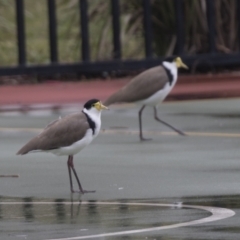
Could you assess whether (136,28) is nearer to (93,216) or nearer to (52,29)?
(52,29)

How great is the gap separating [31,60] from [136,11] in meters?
2.56

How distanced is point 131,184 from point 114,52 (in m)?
10.7

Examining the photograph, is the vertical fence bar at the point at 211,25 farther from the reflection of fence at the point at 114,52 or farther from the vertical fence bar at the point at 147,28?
the vertical fence bar at the point at 147,28

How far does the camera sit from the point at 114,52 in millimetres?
20578

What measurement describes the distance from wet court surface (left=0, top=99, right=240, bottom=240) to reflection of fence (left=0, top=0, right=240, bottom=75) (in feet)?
13.7

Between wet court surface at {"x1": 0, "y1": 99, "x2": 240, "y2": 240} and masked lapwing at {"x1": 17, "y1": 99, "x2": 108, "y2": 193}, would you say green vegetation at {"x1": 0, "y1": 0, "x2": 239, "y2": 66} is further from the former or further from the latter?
masked lapwing at {"x1": 17, "y1": 99, "x2": 108, "y2": 193}

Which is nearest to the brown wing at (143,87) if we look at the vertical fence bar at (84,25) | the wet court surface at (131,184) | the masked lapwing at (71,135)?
the wet court surface at (131,184)

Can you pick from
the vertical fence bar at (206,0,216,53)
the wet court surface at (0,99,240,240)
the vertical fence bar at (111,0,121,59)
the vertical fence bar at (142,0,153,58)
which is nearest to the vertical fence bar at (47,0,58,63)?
the vertical fence bar at (111,0,121,59)

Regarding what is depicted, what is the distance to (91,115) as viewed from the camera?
9938 millimetres

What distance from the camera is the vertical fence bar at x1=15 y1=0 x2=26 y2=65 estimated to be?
19.5 m

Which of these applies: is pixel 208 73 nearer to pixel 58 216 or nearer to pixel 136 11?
pixel 136 11

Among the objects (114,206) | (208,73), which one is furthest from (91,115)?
(208,73)

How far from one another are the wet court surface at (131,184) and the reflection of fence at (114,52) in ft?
13.7

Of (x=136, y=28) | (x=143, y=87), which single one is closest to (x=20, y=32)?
(x=136, y=28)
